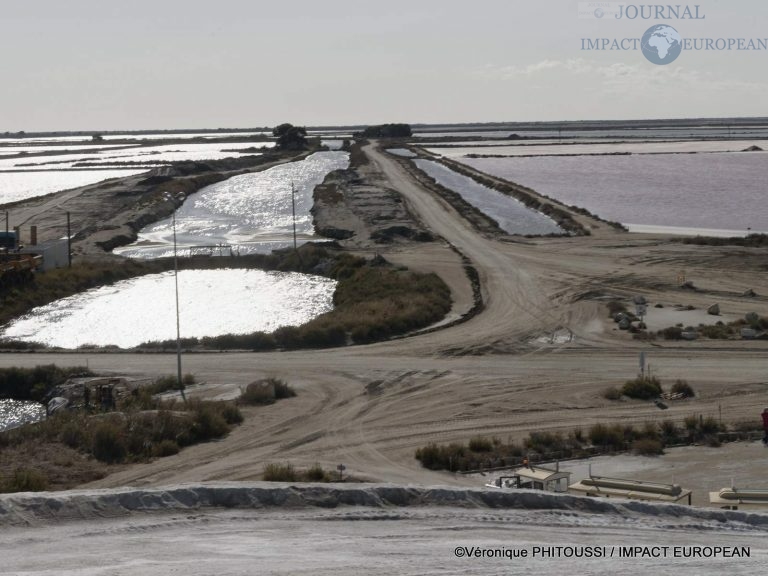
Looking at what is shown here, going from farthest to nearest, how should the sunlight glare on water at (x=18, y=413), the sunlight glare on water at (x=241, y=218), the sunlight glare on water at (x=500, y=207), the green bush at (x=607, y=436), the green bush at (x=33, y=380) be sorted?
the sunlight glare on water at (x=500, y=207) < the sunlight glare on water at (x=241, y=218) < the green bush at (x=33, y=380) < the sunlight glare on water at (x=18, y=413) < the green bush at (x=607, y=436)

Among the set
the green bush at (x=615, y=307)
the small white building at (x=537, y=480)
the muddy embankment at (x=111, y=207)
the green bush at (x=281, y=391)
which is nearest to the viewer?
the small white building at (x=537, y=480)

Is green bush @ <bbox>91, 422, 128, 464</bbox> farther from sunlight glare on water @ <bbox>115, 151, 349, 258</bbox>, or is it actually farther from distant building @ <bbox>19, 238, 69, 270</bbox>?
sunlight glare on water @ <bbox>115, 151, 349, 258</bbox>

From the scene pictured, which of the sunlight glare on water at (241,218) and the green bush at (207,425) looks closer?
the green bush at (207,425)

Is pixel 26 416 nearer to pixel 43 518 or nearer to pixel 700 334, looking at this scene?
pixel 43 518

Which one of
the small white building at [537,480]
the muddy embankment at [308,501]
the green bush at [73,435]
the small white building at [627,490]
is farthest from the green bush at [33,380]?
the small white building at [627,490]

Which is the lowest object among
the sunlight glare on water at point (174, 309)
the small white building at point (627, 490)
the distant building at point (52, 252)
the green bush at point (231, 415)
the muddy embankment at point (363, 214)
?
the green bush at point (231, 415)

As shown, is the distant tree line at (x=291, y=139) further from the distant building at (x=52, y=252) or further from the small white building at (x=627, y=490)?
the small white building at (x=627, y=490)

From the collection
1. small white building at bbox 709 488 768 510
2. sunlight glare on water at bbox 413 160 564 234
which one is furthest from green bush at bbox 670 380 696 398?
sunlight glare on water at bbox 413 160 564 234
